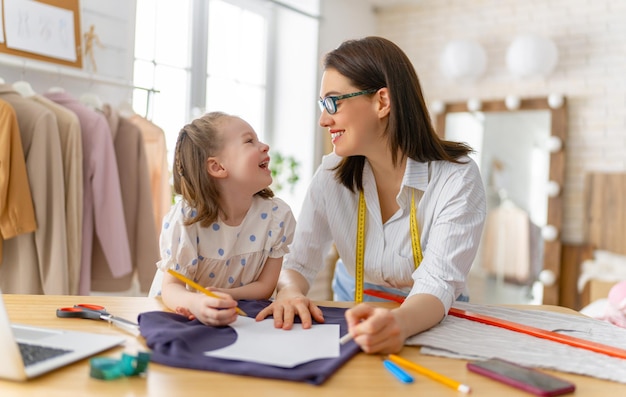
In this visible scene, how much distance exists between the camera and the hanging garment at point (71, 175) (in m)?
2.75

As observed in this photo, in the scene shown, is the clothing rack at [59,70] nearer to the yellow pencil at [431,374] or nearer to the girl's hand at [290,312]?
the girl's hand at [290,312]

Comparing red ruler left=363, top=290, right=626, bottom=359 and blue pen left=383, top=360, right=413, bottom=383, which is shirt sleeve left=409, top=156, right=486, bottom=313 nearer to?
red ruler left=363, top=290, right=626, bottom=359

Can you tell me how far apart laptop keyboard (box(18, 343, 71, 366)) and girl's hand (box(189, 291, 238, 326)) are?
0.95 ft

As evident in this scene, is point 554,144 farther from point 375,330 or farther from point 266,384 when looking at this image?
point 266,384

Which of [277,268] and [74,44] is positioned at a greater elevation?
[74,44]

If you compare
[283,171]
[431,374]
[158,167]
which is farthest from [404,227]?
[283,171]

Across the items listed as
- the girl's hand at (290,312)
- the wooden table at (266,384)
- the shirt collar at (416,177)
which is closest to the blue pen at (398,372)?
the wooden table at (266,384)

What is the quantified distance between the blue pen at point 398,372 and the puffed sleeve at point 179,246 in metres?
0.68

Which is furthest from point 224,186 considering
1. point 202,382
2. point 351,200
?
point 202,382

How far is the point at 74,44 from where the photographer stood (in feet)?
10.5

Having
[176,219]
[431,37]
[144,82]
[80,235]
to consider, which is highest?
[431,37]

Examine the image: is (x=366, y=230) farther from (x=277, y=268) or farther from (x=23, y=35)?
(x=23, y=35)

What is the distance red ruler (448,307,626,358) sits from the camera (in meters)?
1.14

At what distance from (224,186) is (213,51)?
Answer: 3.11 metres
